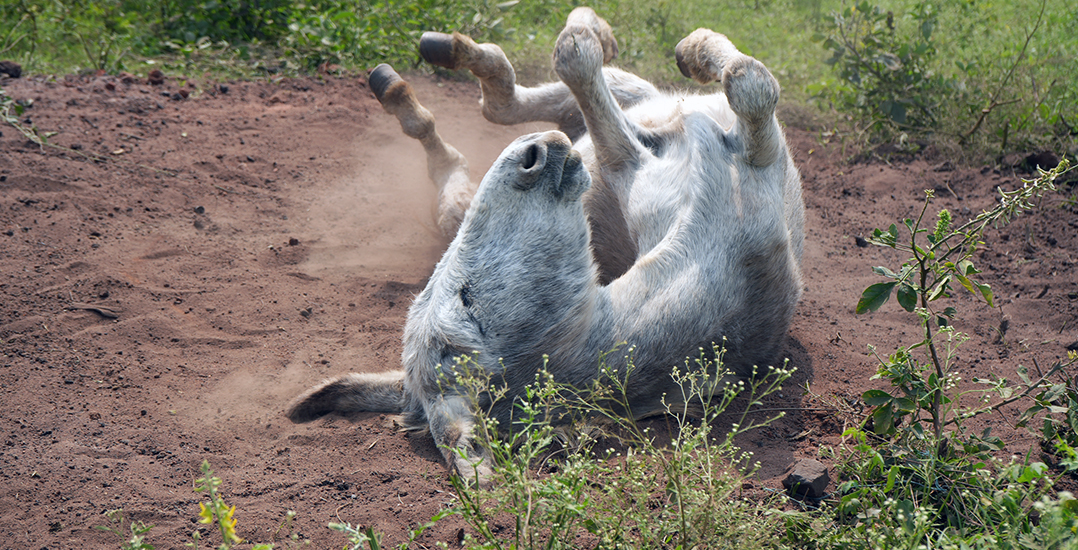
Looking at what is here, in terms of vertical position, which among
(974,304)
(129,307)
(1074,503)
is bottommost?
(129,307)

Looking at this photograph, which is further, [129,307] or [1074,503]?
[129,307]

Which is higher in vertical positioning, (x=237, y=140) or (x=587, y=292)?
(x=587, y=292)

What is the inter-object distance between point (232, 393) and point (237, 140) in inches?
107

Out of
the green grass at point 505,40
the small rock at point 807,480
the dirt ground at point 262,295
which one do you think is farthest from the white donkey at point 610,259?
the green grass at point 505,40

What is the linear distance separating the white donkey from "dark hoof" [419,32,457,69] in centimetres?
92

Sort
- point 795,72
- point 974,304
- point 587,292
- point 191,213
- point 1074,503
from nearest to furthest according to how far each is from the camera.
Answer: point 1074,503
point 587,292
point 974,304
point 191,213
point 795,72

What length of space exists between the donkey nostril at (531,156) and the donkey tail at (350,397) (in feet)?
3.64

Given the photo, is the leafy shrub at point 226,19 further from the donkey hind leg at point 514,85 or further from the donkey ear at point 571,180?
the donkey ear at point 571,180

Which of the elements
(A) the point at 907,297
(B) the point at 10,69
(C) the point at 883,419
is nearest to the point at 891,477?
(C) the point at 883,419

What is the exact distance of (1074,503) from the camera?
2.13 meters

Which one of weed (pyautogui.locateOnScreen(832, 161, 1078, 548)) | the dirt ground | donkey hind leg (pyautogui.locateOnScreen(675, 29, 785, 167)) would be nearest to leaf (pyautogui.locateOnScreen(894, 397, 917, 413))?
weed (pyautogui.locateOnScreen(832, 161, 1078, 548))

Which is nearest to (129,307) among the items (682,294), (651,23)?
(682,294)

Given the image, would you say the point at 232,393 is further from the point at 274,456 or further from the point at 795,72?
the point at 795,72

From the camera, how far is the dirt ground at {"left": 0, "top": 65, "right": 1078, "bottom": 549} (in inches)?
112
